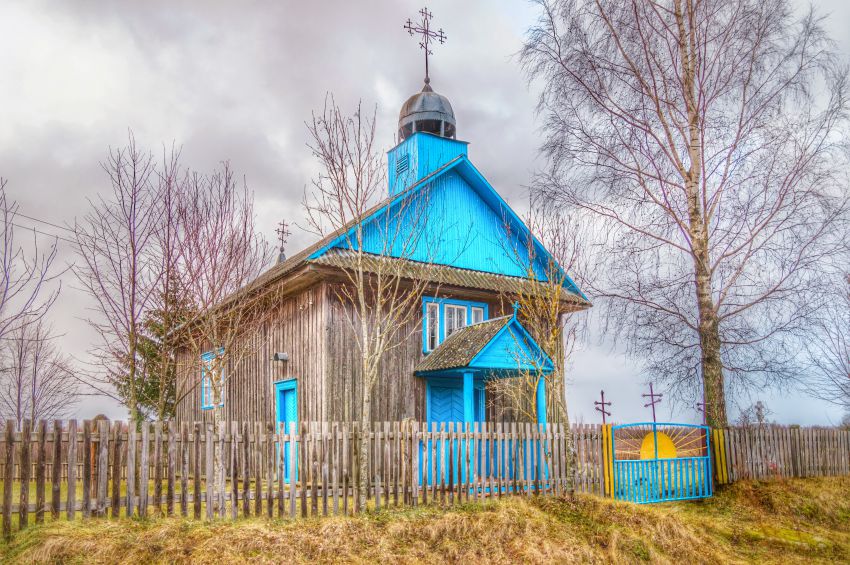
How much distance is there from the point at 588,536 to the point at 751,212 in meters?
9.06

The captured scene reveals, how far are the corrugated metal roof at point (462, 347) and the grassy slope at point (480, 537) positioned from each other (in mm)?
3498

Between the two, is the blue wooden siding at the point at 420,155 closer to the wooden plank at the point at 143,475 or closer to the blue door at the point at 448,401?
the blue door at the point at 448,401

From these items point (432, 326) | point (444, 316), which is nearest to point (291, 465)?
point (432, 326)

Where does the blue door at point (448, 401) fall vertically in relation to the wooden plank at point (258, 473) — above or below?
above

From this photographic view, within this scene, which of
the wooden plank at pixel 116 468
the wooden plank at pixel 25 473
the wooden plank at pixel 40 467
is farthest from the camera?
the wooden plank at pixel 116 468

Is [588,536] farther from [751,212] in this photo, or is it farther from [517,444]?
[751,212]

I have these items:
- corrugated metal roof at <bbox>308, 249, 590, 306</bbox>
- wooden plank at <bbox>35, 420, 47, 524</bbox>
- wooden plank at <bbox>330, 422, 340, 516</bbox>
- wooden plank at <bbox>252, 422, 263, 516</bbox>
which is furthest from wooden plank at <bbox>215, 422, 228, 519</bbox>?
corrugated metal roof at <bbox>308, 249, 590, 306</bbox>

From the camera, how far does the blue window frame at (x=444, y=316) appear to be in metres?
16.7

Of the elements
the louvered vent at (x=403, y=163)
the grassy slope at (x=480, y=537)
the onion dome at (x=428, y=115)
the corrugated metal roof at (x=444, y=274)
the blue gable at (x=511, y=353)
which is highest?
the onion dome at (x=428, y=115)

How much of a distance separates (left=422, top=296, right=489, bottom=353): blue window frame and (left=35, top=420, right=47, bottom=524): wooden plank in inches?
345

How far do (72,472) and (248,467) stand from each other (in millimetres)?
2419

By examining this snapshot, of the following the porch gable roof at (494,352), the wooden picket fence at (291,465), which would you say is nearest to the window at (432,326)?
the porch gable roof at (494,352)

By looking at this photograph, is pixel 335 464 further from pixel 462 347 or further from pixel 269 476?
pixel 462 347

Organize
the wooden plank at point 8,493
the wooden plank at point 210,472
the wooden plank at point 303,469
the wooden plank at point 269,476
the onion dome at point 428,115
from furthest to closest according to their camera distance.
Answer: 1. the onion dome at point 428,115
2. the wooden plank at point 303,469
3. the wooden plank at point 269,476
4. the wooden plank at point 210,472
5. the wooden plank at point 8,493
